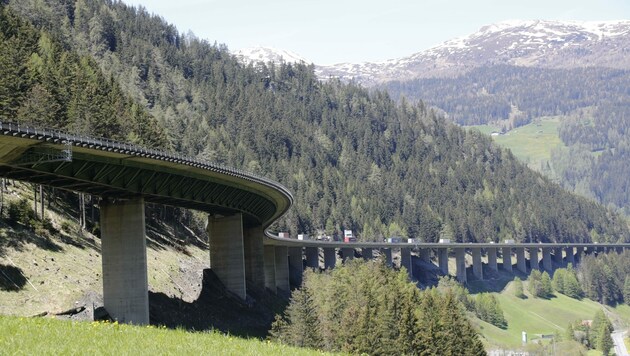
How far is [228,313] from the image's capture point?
322 feet

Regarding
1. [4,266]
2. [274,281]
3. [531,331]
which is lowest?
[531,331]

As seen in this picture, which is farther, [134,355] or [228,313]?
[228,313]

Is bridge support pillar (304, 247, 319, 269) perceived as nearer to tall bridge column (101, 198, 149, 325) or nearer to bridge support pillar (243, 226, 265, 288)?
bridge support pillar (243, 226, 265, 288)

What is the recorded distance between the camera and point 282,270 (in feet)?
475

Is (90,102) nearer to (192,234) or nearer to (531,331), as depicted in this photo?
(192,234)

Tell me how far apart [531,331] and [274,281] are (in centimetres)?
6662

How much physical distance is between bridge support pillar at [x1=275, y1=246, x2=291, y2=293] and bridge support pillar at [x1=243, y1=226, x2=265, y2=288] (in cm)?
1755

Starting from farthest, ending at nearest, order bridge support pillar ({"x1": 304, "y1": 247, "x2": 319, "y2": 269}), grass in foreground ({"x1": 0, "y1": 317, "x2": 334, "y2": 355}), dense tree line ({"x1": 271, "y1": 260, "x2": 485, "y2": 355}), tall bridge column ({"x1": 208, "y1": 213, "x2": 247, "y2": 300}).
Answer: bridge support pillar ({"x1": 304, "y1": 247, "x2": 319, "y2": 269}) → tall bridge column ({"x1": 208, "y1": 213, "x2": 247, "y2": 300}) → dense tree line ({"x1": 271, "y1": 260, "x2": 485, "y2": 355}) → grass in foreground ({"x1": 0, "y1": 317, "x2": 334, "y2": 355})

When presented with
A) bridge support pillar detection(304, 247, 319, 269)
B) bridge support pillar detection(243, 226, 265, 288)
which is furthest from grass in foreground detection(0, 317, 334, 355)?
bridge support pillar detection(304, 247, 319, 269)

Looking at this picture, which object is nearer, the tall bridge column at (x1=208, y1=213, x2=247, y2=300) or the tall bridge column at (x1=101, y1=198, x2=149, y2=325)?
the tall bridge column at (x1=101, y1=198, x2=149, y2=325)

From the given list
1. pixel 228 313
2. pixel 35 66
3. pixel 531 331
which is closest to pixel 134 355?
pixel 228 313

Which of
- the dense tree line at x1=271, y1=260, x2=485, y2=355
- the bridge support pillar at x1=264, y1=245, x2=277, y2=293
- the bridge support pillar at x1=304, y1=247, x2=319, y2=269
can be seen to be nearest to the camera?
the dense tree line at x1=271, y1=260, x2=485, y2=355

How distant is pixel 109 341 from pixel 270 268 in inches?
4375

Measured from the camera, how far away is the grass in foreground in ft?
77.7
